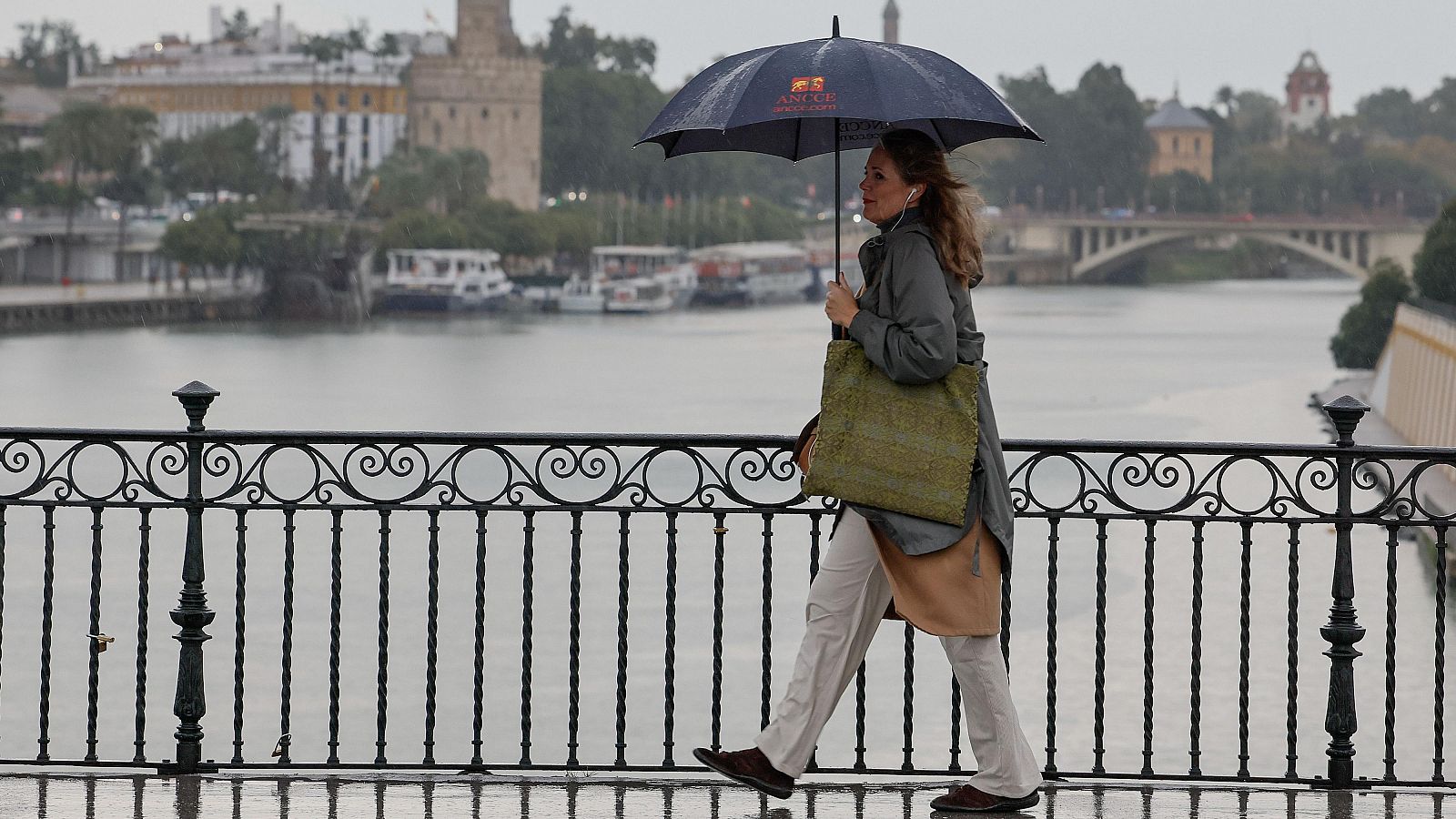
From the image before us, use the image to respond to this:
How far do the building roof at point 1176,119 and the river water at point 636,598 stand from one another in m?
57.5

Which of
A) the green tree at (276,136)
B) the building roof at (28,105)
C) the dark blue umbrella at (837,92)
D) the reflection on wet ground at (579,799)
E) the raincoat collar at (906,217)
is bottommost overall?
the reflection on wet ground at (579,799)

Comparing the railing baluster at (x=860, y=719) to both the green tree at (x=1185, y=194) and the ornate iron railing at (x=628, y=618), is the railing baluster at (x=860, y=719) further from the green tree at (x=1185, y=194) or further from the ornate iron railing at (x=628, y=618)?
the green tree at (x=1185, y=194)

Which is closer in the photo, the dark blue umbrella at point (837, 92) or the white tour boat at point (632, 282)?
the dark blue umbrella at point (837, 92)

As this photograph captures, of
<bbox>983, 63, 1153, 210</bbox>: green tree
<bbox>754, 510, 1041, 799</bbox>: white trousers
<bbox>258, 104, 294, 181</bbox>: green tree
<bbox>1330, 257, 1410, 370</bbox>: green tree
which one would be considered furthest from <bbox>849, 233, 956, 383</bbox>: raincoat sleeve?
<bbox>983, 63, 1153, 210</bbox>: green tree

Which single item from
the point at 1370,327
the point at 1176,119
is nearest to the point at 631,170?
→ the point at 1176,119

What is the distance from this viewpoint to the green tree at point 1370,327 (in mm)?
42250

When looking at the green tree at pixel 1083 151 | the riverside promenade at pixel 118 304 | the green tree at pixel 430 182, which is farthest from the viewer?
the green tree at pixel 1083 151

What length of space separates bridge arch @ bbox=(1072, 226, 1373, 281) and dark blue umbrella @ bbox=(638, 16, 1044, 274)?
178 ft

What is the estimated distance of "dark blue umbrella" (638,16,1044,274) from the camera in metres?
3.06

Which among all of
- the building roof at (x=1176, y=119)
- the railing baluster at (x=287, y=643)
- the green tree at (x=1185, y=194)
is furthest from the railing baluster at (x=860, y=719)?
the building roof at (x=1176, y=119)

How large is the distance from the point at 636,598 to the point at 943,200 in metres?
17.0

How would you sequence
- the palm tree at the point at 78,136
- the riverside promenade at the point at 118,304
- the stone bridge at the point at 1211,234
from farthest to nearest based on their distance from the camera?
1. the palm tree at the point at 78,136
2. the stone bridge at the point at 1211,234
3. the riverside promenade at the point at 118,304

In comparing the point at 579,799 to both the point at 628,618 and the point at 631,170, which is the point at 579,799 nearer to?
the point at 628,618

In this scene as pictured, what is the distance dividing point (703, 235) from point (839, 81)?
7193 centimetres
